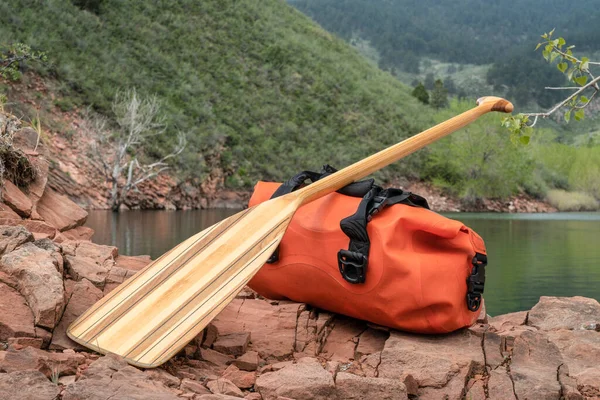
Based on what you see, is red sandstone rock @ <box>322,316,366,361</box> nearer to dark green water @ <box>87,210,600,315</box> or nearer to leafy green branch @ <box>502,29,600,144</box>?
leafy green branch @ <box>502,29,600,144</box>

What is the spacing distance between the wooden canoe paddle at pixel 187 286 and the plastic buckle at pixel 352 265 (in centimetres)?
30

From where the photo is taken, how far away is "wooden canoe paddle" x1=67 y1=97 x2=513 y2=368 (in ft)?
7.67

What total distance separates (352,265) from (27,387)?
150 centimetres

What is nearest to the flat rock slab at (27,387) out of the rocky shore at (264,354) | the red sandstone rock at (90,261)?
the rocky shore at (264,354)

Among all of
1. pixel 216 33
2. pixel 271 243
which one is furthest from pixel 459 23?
pixel 271 243

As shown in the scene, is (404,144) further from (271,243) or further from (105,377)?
(105,377)

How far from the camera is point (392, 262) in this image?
2.74 metres

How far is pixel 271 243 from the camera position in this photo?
2.81 meters

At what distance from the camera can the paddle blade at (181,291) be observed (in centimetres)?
233

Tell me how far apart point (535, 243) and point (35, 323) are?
30.9ft

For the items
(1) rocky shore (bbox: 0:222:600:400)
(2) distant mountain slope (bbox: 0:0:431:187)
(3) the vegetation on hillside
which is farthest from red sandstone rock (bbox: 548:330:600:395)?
(2) distant mountain slope (bbox: 0:0:431:187)

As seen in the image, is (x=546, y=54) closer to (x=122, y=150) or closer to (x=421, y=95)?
(x=122, y=150)

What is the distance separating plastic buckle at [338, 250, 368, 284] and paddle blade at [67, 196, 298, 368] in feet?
0.98

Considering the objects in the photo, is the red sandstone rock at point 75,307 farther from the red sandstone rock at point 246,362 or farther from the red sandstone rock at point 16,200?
the red sandstone rock at point 16,200
